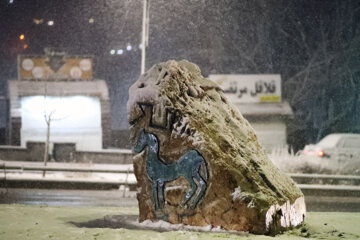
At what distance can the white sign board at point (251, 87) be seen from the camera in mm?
25891

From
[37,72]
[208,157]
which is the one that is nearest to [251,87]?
[37,72]

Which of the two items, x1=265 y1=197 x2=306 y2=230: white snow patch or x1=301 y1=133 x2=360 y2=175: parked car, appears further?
x1=301 y1=133 x2=360 y2=175: parked car

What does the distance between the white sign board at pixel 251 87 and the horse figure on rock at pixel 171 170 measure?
19420 millimetres

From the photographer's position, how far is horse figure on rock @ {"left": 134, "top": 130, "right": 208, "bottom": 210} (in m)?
6.20

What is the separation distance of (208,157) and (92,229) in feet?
6.05

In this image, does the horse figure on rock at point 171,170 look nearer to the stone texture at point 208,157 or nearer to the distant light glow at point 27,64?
the stone texture at point 208,157

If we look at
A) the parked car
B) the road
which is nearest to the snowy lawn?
the road

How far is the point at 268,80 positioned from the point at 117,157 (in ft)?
31.9

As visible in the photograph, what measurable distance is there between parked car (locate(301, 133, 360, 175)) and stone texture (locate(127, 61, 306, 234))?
10.4 m

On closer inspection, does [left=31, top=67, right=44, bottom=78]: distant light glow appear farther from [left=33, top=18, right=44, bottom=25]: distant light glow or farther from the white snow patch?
the white snow patch

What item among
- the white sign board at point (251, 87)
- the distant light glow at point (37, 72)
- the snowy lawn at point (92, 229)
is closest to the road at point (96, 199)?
the snowy lawn at point (92, 229)

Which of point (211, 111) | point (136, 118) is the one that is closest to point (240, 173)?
point (211, 111)

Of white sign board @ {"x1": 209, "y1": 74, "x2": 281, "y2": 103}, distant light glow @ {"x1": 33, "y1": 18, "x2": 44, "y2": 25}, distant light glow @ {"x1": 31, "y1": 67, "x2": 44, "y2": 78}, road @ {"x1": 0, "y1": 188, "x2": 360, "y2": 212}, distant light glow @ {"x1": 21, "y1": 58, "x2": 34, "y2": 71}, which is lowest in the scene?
road @ {"x1": 0, "y1": 188, "x2": 360, "y2": 212}

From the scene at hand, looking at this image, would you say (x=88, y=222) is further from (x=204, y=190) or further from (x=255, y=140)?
(x=255, y=140)
